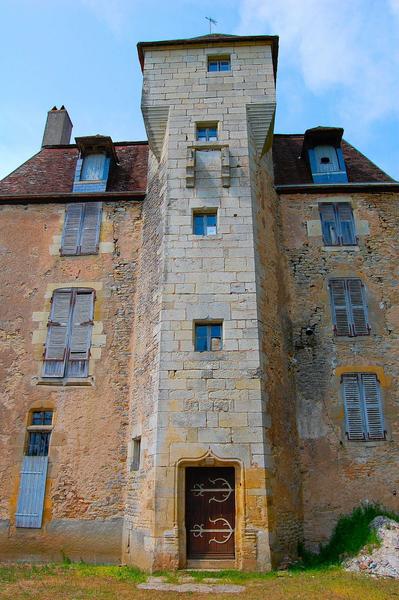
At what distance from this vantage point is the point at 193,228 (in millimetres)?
9766

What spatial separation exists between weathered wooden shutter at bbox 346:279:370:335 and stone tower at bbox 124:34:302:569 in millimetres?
2243

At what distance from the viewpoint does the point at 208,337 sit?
8.76 m

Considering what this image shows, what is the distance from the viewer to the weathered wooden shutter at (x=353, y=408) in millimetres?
9344

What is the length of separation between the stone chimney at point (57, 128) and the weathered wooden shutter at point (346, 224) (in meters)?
8.73

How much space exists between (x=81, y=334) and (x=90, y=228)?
2.73 m

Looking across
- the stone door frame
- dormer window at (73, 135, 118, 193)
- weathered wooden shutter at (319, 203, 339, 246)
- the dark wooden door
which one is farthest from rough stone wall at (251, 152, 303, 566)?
dormer window at (73, 135, 118, 193)

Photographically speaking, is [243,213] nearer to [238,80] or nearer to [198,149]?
[198,149]

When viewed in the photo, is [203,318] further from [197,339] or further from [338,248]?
[338,248]

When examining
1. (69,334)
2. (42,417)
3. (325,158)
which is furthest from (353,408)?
→ (325,158)

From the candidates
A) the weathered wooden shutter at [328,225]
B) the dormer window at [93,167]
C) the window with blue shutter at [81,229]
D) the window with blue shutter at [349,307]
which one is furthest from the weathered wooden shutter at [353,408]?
the dormer window at [93,167]

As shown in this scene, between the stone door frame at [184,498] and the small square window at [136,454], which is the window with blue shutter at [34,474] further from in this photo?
the stone door frame at [184,498]

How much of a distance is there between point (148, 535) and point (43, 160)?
1046cm

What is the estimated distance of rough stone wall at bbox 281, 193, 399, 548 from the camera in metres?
8.96

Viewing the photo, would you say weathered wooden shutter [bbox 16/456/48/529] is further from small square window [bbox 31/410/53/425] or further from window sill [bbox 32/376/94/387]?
window sill [bbox 32/376/94/387]
